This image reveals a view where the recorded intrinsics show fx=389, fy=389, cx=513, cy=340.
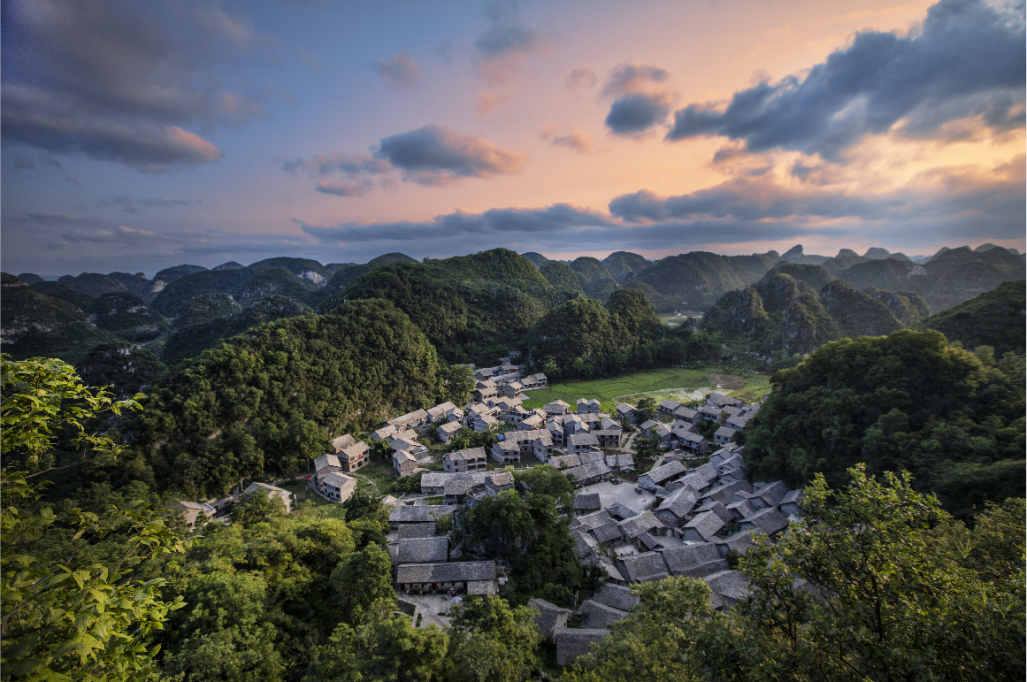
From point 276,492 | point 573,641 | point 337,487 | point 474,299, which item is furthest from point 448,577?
point 474,299

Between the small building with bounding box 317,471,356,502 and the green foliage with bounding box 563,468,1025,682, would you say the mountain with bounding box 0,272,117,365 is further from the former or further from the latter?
the green foliage with bounding box 563,468,1025,682

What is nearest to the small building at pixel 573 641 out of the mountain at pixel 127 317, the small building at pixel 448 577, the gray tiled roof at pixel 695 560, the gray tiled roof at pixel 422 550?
the small building at pixel 448 577

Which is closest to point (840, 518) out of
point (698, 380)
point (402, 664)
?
point (402, 664)

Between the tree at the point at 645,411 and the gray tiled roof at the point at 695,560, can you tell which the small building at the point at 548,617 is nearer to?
the gray tiled roof at the point at 695,560

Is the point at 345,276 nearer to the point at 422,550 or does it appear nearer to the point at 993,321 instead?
the point at 422,550

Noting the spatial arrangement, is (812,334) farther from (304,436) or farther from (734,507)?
(304,436)
